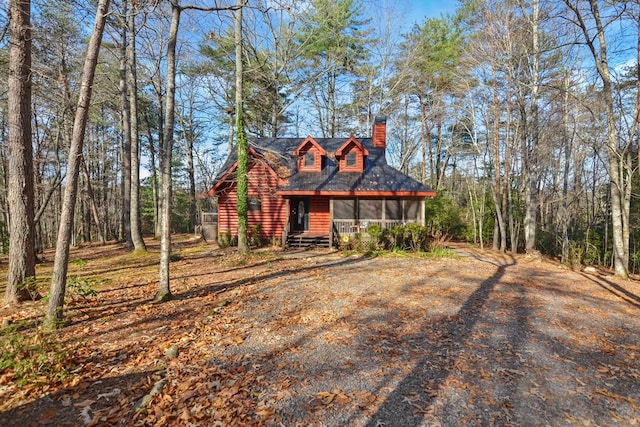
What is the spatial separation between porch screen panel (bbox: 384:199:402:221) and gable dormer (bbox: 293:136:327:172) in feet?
13.3

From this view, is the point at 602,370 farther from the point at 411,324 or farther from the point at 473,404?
the point at 411,324

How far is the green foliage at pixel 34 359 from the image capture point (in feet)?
10.0

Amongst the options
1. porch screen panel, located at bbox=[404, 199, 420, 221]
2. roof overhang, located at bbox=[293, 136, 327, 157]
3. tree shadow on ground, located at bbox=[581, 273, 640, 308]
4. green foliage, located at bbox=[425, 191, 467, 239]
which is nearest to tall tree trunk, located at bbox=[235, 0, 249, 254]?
roof overhang, located at bbox=[293, 136, 327, 157]

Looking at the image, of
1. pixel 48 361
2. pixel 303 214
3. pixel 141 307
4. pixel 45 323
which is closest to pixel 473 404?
pixel 48 361

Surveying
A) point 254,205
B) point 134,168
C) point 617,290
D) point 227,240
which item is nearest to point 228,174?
point 254,205

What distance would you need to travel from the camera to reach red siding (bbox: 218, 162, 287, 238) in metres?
14.5

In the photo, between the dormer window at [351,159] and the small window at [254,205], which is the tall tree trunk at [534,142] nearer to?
the dormer window at [351,159]

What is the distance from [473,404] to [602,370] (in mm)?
2008

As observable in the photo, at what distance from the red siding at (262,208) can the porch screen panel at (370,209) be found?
3.91 metres

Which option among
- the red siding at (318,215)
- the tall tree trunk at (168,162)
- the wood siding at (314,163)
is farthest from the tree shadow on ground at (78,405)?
the wood siding at (314,163)

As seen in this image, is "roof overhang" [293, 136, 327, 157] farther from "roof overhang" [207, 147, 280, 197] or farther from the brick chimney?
the brick chimney

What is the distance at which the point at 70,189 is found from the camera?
170 inches

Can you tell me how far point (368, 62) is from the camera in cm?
2025

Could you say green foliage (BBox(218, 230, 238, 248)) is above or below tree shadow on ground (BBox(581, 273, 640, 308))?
above
